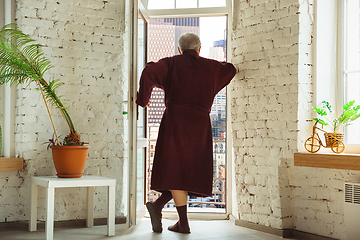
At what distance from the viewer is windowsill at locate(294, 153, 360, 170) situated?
7.00 feet

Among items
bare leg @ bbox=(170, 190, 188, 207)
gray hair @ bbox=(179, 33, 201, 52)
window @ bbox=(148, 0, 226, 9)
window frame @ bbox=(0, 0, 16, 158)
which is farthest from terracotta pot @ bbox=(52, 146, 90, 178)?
window @ bbox=(148, 0, 226, 9)

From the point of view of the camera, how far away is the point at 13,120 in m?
2.79

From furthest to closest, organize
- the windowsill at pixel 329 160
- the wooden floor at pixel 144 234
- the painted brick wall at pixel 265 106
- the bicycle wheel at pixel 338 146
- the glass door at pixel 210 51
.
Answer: the glass door at pixel 210 51, the painted brick wall at pixel 265 106, the wooden floor at pixel 144 234, the bicycle wheel at pixel 338 146, the windowsill at pixel 329 160

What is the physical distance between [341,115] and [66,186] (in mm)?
1929

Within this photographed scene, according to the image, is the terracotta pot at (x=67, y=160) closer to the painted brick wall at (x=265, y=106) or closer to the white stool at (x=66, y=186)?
the white stool at (x=66, y=186)

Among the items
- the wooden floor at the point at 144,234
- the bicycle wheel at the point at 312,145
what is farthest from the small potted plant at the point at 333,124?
the wooden floor at the point at 144,234

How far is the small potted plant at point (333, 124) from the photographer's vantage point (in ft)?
7.82

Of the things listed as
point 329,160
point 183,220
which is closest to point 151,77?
point 183,220

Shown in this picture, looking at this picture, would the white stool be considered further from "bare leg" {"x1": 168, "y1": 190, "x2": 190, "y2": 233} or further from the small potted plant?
the small potted plant

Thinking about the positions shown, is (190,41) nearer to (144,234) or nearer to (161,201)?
(161,201)

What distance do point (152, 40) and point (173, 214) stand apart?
1.76m

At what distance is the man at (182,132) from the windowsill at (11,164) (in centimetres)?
103

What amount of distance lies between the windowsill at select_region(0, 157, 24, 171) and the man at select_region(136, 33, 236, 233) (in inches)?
40.7

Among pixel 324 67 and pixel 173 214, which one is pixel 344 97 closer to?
pixel 324 67
